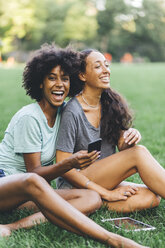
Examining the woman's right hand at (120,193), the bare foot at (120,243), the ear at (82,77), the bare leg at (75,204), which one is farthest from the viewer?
the ear at (82,77)

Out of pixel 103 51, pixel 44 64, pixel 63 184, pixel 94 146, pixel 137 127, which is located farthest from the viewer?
pixel 103 51

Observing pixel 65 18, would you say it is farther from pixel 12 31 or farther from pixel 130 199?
pixel 130 199

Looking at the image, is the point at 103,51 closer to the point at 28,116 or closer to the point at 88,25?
the point at 88,25

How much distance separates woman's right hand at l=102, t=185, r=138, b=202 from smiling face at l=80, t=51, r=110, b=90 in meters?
0.97

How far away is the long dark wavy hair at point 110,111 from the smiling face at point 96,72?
0.04m

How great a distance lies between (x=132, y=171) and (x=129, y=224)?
554mm

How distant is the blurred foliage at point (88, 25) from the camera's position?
4962 centimetres

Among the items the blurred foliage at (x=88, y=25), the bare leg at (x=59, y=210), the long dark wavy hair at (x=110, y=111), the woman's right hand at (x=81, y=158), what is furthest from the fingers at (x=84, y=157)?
the blurred foliage at (x=88, y=25)

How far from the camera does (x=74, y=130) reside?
350cm

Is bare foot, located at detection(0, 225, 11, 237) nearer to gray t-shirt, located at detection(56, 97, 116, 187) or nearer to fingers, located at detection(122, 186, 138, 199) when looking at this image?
gray t-shirt, located at detection(56, 97, 116, 187)

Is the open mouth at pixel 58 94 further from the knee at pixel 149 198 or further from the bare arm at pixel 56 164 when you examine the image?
the knee at pixel 149 198

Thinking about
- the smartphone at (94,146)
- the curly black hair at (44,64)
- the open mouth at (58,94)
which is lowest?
the smartphone at (94,146)

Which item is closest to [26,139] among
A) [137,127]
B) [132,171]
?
Result: [132,171]

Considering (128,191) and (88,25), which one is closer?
(128,191)
